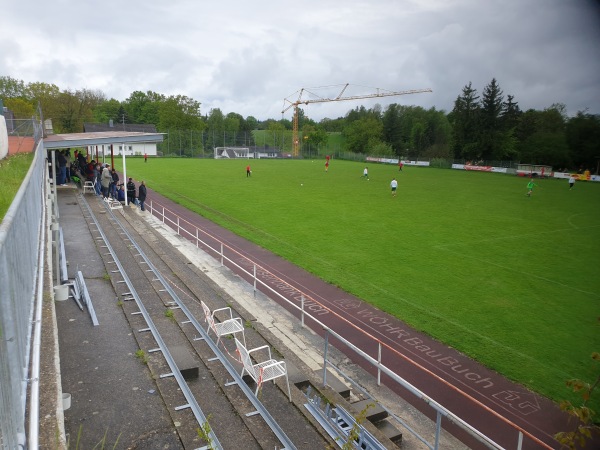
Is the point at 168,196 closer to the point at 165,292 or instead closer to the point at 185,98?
the point at 165,292

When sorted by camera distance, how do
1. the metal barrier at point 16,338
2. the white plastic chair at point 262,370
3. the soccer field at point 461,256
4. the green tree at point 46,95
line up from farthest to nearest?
1. the green tree at point 46,95
2. the soccer field at point 461,256
3. the white plastic chair at point 262,370
4. the metal barrier at point 16,338

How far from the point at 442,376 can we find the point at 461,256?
10086 mm

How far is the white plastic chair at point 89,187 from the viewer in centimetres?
2405

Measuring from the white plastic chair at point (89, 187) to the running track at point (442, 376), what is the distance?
14891 millimetres

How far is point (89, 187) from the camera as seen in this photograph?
24.7m

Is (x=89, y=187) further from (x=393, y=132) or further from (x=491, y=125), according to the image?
(x=393, y=132)

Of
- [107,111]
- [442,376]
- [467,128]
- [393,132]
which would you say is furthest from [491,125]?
[107,111]

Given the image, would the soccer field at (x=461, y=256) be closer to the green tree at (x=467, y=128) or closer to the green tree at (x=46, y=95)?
the green tree at (x=467, y=128)

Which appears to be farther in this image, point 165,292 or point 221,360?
point 165,292

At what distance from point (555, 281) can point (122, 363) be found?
15132mm

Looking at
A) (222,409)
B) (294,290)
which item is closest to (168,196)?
(294,290)

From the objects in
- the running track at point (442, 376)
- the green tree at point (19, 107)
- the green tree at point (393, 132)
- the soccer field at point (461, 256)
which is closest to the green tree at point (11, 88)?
the green tree at point (19, 107)

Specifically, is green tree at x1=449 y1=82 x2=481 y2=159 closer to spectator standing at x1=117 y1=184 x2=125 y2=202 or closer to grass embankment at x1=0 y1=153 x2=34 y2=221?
spectator standing at x1=117 y1=184 x2=125 y2=202

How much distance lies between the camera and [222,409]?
645 centimetres
